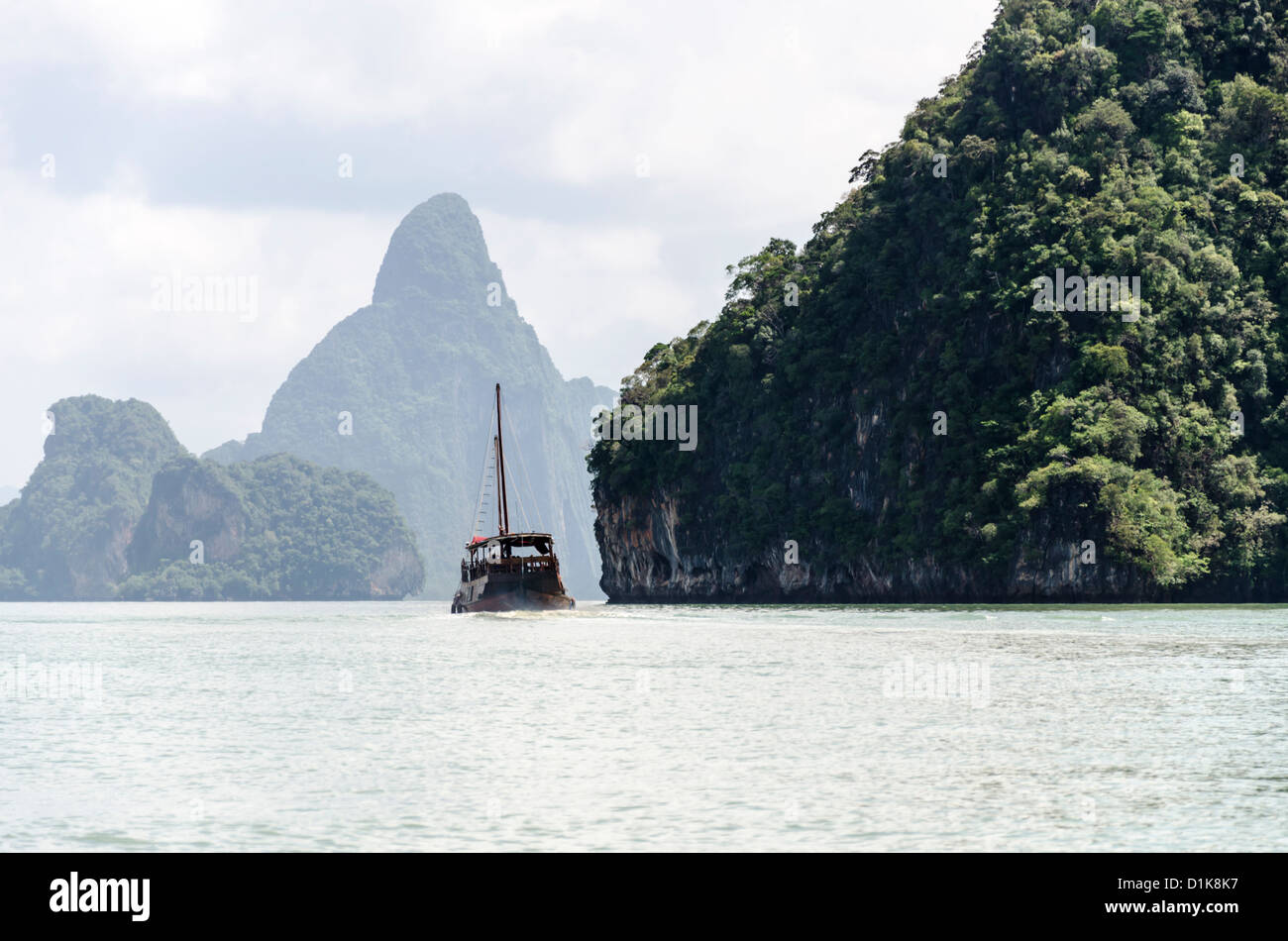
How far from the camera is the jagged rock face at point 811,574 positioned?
6912 cm

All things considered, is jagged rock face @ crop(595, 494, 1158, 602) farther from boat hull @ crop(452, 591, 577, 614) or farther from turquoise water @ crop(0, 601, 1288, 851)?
turquoise water @ crop(0, 601, 1288, 851)

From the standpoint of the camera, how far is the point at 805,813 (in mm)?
14289

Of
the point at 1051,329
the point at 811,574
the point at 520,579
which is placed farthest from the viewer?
the point at 811,574

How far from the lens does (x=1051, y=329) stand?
72.0 m

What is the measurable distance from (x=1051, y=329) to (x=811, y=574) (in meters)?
29.4

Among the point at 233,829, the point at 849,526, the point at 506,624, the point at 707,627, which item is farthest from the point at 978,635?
the point at 849,526

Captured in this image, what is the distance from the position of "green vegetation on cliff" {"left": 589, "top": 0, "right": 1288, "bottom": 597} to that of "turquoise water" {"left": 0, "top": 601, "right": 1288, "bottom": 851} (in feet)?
98.6

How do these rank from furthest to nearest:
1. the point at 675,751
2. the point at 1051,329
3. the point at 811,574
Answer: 1. the point at 811,574
2. the point at 1051,329
3. the point at 675,751

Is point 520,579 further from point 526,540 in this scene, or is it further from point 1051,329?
point 1051,329

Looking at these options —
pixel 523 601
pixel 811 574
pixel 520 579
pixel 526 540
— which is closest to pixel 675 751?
pixel 520 579

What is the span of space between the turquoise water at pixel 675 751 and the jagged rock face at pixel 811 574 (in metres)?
29.5

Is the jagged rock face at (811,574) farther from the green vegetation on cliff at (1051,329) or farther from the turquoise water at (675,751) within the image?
the turquoise water at (675,751)

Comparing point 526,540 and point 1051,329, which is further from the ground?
point 1051,329

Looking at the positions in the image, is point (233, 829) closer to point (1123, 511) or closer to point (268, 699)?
point (268, 699)
